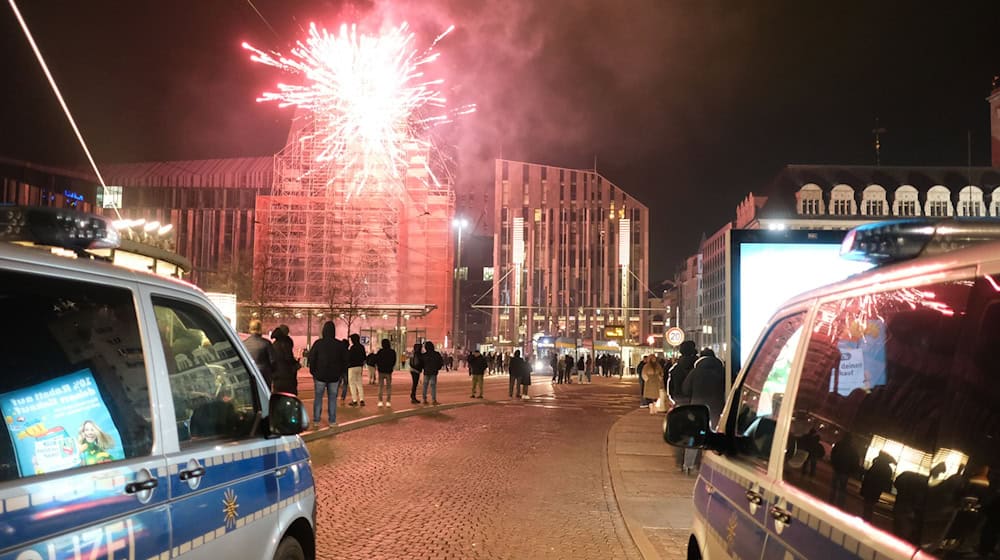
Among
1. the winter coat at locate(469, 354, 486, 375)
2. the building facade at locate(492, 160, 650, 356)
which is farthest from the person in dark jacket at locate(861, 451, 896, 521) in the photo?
the building facade at locate(492, 160, 650, 356)

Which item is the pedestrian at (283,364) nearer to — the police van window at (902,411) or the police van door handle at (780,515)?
the police van door handle at (780,515)

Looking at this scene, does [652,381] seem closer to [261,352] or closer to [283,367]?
[283,367]

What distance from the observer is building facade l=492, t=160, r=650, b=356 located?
95812 mm

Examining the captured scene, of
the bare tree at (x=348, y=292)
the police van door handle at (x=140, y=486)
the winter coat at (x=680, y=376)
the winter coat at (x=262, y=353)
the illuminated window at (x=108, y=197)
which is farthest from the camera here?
the illuminated window at (x=108, y=197)

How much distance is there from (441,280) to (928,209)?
4629 centimetres

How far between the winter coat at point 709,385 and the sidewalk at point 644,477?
1044 mm

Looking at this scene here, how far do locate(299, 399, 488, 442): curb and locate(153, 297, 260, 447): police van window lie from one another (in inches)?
298

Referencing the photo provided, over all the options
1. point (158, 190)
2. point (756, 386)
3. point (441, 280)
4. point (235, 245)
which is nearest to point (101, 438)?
point (756, 386)

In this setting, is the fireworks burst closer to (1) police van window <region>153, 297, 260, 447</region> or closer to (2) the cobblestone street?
(2) the cobblestone street

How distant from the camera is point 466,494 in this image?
910 cm

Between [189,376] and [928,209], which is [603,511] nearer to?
[189,376]

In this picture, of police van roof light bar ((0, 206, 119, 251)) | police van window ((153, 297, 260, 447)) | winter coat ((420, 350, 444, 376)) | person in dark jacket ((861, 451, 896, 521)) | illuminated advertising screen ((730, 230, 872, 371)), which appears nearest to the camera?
person in dark jacket ((861, 451, 896, 521))

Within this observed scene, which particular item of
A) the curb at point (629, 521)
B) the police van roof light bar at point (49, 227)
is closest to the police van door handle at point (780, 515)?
the police van roof light bar at point (49, 227)

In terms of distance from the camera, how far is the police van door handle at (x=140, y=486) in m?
2.33
